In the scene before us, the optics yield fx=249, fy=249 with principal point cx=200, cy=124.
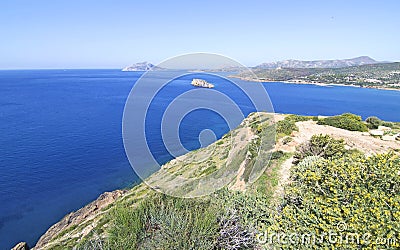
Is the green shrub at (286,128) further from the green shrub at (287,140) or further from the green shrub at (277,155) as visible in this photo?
the green shrub at (277,155)

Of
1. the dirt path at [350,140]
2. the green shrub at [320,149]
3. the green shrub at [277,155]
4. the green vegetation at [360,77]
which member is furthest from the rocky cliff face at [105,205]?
the green vegetation at [360,77]

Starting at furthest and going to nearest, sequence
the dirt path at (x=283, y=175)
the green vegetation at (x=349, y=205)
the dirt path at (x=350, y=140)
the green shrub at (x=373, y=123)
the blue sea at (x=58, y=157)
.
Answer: the blue sea at (x=58, y=157)
the green shrub at (x=373, y=123)
the dirt path at (x=350, y=140)
the dirt path at (x=283, y=175)
the green vegetation at (x=349, y=205)

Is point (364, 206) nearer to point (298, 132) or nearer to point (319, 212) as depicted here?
point (319, 212)

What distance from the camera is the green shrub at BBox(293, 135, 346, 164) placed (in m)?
12.9

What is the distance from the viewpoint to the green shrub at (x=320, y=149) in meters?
12.9

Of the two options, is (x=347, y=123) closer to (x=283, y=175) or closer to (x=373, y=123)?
(x=373, y=123)

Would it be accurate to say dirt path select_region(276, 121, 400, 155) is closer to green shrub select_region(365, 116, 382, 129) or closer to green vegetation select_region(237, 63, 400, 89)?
green shrub select_region(365, 116, 382, 129)

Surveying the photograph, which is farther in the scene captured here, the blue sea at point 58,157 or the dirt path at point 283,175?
the blue sea at point 58,157

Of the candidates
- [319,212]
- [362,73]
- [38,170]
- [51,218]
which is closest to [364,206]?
[319,212]

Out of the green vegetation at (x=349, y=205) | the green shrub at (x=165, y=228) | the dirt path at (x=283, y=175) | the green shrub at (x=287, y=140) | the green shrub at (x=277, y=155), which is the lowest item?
the dirt path at (x=283, y=175)

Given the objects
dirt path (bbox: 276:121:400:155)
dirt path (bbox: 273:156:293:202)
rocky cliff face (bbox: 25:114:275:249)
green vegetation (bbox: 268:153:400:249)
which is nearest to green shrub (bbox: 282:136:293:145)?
dirt path (bbox: 276:121:400:155)

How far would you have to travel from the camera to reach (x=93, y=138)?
136 feet

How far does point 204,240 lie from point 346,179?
12.4 ft

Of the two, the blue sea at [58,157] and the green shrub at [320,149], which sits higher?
the green shrub at [320,149]
